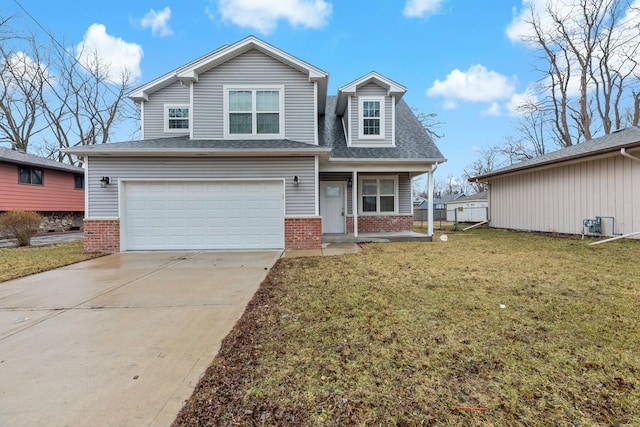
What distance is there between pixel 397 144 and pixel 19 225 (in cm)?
1386

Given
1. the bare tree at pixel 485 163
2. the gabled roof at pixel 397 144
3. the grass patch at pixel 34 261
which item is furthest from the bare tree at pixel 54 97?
the bare tree at pixel 485 163

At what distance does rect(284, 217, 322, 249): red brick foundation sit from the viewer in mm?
9133

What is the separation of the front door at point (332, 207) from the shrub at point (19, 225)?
414 inches

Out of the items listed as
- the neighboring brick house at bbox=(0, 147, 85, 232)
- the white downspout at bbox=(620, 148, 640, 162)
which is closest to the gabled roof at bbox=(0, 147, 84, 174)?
the neighboring brick house at bbox=(0, 147, 85, 232)

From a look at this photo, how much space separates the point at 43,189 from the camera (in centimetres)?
1688

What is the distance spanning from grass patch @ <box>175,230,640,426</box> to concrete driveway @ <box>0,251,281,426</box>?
0.96 feet

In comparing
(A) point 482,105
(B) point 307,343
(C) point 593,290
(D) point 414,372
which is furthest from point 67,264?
(A) point 482,105

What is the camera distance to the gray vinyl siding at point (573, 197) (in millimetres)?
9562

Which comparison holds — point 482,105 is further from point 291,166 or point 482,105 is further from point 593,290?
point 593,290

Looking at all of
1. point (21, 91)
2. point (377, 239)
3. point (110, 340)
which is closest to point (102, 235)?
point (110, 340)

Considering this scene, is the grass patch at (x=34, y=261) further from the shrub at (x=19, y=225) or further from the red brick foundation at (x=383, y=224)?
the red brick foundation at (x=383, y=224)

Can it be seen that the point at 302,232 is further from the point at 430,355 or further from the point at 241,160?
the point at 430,355

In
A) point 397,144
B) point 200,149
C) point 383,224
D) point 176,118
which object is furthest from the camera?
point 383,224

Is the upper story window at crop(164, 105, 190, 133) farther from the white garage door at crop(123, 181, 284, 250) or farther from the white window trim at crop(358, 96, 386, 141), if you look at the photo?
the white window trim at crop(358, 96, 386, 141)
